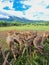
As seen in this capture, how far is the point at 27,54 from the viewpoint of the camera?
2.87 metres

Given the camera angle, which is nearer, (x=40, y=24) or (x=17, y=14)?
(x=17, y=14)

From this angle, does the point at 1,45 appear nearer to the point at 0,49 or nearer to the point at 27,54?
the point at 0,49

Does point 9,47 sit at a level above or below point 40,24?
above

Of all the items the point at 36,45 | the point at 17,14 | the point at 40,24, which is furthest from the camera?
the point at 40,24

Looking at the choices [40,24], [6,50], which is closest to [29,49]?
[6,50]

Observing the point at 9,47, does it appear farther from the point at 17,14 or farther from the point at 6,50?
the point at 17,14

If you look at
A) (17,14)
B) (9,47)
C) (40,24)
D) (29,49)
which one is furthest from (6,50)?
(40,24)

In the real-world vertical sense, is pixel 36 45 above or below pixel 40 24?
above

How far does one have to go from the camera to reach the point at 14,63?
9.36 feet

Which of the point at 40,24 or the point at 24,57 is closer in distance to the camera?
the point at 24,57

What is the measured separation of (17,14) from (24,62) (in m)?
5.94

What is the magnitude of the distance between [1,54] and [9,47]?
0.35 ft

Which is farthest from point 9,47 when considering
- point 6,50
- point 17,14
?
point 17,14

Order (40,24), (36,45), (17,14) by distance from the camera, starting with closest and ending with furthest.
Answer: (36,45) → (17,14) → (40,24)
